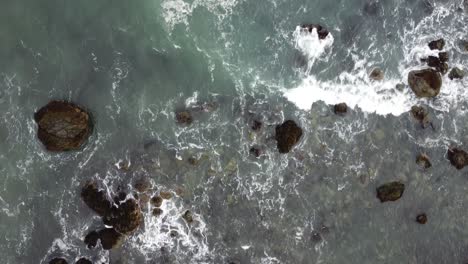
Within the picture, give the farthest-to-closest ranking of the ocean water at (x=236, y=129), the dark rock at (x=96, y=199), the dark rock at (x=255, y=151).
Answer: the dark rock at (x=255, y=151) < the dark rock at (x=96, y=199) < the ocean water at (x=236, y=129)

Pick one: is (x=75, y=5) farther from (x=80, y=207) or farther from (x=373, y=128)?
(x=373, y=128)

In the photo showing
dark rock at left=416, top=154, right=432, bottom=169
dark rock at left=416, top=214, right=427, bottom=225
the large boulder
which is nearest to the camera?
the large boulder

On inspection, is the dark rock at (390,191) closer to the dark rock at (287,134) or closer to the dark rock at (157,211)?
the dark rock at (287,134)

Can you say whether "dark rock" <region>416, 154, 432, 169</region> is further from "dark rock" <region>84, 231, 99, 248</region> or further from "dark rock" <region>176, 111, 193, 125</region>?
"dark rock" <region>84, 231, 99, 248</region>

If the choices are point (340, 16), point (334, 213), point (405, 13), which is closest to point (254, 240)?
point (334, 213)

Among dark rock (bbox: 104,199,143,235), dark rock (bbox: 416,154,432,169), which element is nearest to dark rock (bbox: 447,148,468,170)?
dark rock (bbox: 416,154,432,169)

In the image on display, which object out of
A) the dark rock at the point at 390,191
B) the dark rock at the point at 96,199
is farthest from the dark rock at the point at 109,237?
the dark rock at the point at 390,191

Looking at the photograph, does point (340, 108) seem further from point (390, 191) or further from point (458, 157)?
point (458, 157)
